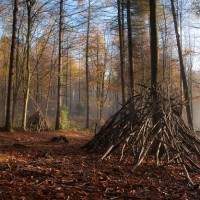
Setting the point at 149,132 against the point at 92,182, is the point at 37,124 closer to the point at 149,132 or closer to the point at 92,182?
the point at 149,132

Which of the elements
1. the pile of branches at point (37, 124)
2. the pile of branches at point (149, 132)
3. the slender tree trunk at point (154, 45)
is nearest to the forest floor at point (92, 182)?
the pile of branches at point (149, 132)

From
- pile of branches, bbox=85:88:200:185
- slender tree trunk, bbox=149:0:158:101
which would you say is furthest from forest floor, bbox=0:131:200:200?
slender tree trunk, bbox=149:0:158:101

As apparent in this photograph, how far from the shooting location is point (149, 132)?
5.74 metres

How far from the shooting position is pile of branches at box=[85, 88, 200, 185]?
5645 millimetres

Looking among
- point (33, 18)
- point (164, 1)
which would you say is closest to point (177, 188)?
point (33, 18)

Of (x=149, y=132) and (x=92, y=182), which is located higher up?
(x=149, y=132)

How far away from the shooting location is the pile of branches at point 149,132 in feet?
18.5

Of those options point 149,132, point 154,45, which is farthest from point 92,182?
point 154,45

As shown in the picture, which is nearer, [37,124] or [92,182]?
[92,182]

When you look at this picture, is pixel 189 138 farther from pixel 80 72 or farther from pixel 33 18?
pixel 80 72

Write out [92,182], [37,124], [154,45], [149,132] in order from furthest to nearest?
1. [37,124]
2. [154,45]
3. [149,132]
4. [92,182]

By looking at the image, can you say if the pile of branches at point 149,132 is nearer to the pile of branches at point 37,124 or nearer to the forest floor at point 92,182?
the forest floor at point 92,182

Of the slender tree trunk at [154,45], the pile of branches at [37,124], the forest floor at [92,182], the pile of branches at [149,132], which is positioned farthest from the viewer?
the pile of branches at [37,124]

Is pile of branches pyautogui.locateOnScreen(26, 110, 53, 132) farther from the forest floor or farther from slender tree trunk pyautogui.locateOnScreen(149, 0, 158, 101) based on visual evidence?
the forest floor
